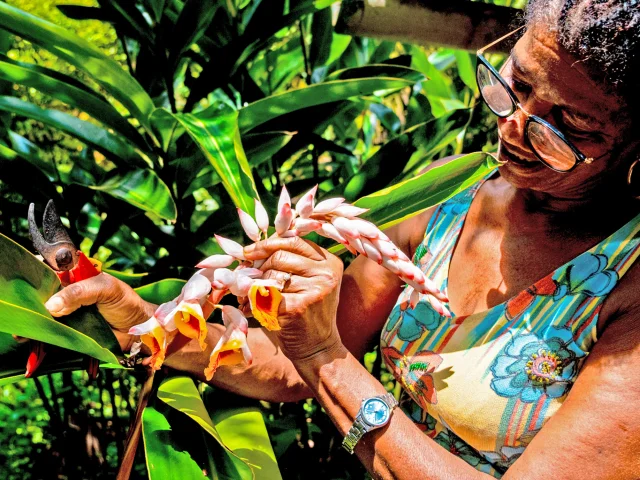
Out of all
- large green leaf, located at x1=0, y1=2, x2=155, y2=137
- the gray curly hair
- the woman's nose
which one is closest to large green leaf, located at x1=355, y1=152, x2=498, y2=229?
the woman's nose

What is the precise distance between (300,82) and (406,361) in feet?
2.86

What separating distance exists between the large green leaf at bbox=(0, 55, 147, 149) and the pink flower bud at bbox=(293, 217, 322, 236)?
1.37 ft

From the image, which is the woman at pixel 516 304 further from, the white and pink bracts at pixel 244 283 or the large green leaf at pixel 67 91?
the large green leaf at pixel 67 91

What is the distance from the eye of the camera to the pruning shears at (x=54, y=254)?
0.69 meters

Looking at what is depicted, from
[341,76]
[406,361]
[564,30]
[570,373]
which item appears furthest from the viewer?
[341,76]

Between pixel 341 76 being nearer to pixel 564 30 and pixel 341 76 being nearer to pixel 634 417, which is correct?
pixel 564 30

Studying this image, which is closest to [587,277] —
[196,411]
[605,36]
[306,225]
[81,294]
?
[605,36]

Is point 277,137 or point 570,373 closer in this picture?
point 570,373

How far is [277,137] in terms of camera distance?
43.1 inches

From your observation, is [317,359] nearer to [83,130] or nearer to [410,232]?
[410,232]

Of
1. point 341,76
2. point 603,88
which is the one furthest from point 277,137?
point 603,88

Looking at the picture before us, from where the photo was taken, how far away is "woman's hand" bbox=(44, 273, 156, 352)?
68 cm

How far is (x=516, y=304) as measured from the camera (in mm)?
938

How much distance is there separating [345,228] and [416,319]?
38 cm
